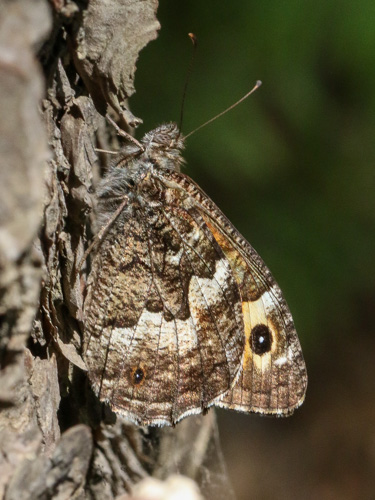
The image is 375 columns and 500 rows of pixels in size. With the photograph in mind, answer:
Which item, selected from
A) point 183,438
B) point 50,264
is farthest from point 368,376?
point 50,264

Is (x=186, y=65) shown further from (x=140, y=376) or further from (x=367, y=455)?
(x=367, y=455)

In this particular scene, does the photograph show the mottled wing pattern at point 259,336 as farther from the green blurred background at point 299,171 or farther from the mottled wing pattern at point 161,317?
the green blurred background at point 299,171

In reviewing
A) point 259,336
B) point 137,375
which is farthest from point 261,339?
point 137,375

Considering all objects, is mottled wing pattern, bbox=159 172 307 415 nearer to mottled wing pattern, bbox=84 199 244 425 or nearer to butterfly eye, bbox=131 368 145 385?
mottled wing pattern, bbox=84 199 244 425

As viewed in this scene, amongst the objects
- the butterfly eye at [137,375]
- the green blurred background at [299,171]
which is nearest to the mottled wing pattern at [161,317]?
the butterfly eye at [137,375]

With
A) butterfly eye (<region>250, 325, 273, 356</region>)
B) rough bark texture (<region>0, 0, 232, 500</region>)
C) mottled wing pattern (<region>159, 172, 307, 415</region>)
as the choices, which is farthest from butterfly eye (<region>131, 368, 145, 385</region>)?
butterfly eye (<region>250, 325, 273, 356</region>)

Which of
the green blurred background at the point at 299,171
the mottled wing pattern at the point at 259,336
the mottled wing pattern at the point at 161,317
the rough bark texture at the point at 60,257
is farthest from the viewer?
the green blurred background at the point at 299,171

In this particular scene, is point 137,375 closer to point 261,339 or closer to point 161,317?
point 161,317
